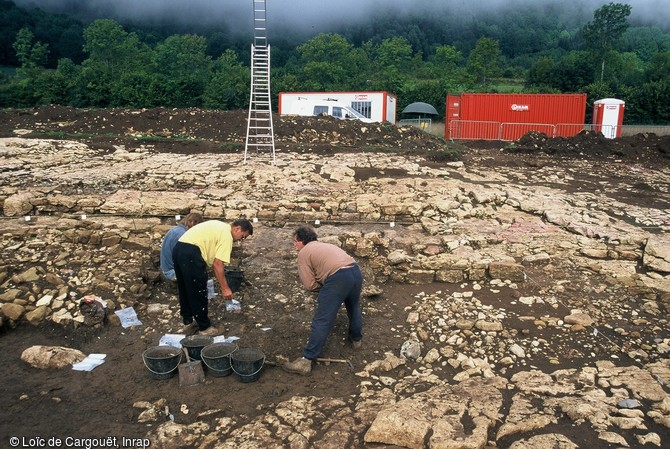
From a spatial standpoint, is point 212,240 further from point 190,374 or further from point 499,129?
point 499,129

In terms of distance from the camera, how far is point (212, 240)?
5.48 metres

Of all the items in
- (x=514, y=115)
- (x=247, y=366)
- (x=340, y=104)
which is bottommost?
(x=247, y=366)

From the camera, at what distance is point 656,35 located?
96.2 meters

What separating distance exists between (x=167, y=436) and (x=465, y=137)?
77.6 ft

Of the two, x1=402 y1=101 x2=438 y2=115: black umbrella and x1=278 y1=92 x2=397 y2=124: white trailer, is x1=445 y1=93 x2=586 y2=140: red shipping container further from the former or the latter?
x1=402 y1=101 x2=438 y2=115: black umbrella

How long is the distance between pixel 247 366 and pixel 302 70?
172 feet

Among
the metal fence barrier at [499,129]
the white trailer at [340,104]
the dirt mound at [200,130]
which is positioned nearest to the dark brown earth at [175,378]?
the dirt mound at [200,130]

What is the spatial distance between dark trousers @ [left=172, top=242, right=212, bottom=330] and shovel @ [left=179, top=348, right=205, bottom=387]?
84 cm

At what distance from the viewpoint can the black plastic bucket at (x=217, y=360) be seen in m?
4.79

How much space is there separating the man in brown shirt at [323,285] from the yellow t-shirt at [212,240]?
0.91m

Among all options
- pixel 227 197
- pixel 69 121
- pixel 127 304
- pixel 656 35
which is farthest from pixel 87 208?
A: pixel 656 35

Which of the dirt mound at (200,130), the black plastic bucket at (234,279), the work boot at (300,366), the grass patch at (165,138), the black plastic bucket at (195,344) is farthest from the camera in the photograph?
the dirt mound at (200,130)

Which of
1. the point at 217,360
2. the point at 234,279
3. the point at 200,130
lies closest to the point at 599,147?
the point at 200,130

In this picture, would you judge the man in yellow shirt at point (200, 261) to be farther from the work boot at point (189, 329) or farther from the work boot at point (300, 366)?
the work boot at point (300, 366)
